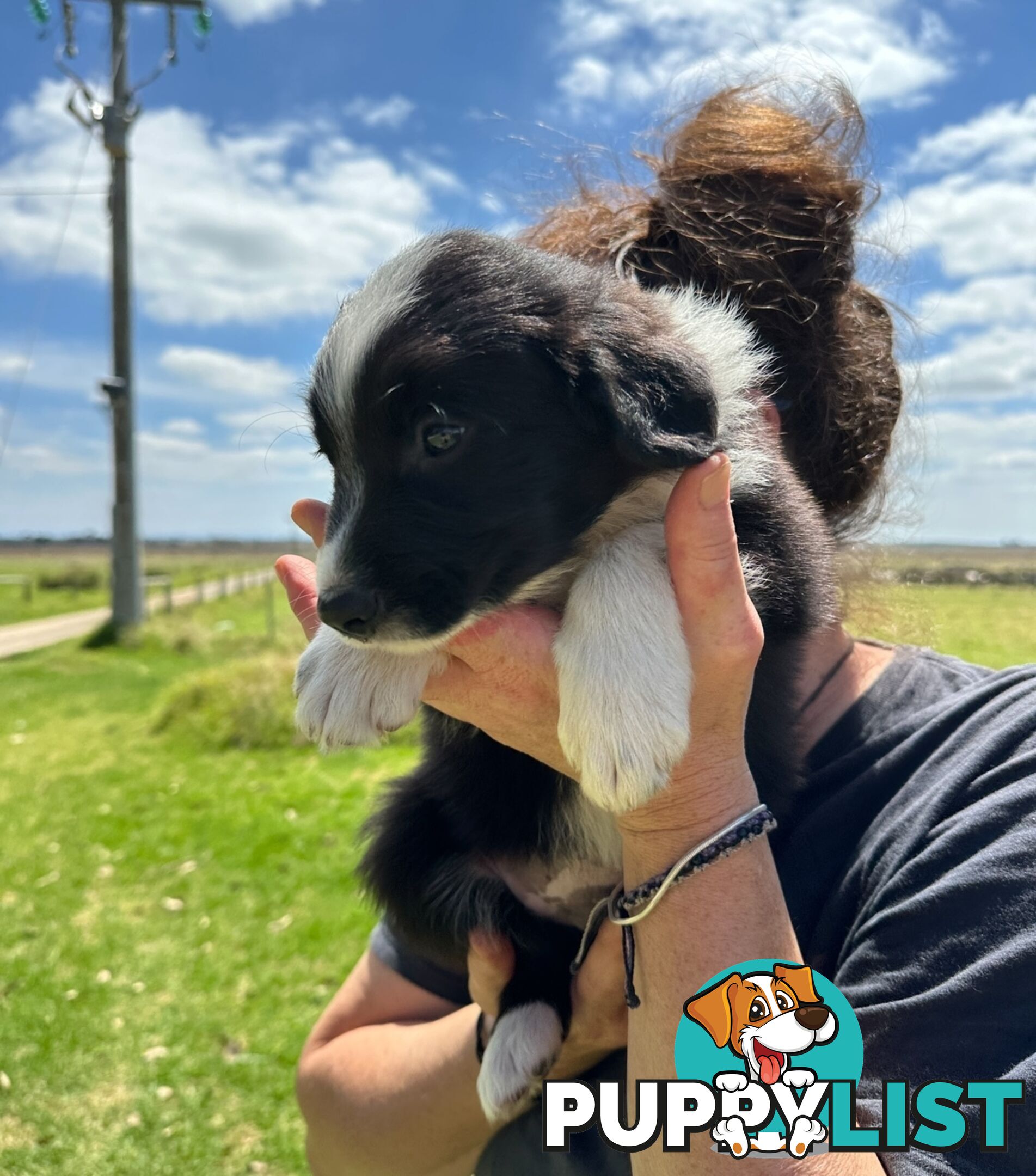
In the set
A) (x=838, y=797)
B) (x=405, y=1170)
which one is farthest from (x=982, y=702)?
(x=405, y=1170)

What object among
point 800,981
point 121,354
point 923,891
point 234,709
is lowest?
point 234,709

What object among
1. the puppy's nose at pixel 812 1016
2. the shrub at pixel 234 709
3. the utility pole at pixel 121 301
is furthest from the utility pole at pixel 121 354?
the puppy's nose at pixel 812 1016

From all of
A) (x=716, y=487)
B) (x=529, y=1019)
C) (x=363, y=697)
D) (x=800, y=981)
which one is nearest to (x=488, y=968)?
(x=529, y=1019)

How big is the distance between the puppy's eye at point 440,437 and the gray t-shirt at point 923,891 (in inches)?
34.3

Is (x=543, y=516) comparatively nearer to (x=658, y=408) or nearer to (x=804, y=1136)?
(x=658, y=408)

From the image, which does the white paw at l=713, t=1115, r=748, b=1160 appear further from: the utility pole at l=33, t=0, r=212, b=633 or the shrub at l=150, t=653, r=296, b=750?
the utility pole at l=33, t=0, r=212, b=633

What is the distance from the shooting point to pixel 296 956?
16.0 feet

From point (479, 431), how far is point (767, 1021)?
0.99 metres

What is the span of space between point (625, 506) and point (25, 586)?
103ft

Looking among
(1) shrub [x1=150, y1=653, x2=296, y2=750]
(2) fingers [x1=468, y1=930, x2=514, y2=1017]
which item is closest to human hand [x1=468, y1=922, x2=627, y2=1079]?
(2) fingers [x1=468, y1=930, x2=514, y2=1017]

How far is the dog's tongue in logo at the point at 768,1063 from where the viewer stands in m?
1.34

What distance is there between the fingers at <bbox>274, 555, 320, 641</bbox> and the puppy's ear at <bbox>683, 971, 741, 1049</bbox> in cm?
98

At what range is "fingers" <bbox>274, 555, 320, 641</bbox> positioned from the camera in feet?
6.10

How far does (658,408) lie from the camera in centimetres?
152
